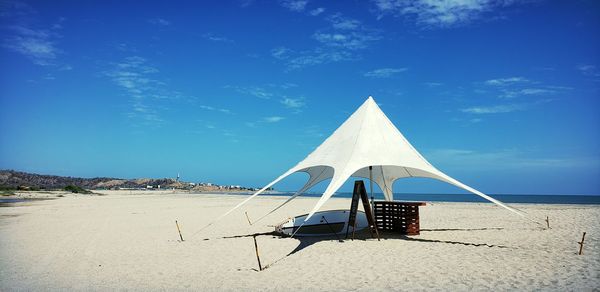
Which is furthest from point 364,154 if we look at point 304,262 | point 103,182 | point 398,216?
point 103,182

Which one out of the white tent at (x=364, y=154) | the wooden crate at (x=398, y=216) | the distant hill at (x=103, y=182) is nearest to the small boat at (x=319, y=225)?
the wooden crate at (x=398, y=216)

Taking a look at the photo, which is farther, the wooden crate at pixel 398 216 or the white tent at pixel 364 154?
the wooden crate at pixel 398 216

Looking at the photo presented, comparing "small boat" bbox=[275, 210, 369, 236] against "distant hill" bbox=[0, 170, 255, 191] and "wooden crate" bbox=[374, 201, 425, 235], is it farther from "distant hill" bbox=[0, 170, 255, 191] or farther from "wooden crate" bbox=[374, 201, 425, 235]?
"distant hill" bbox=[0, 170, 255, 191]

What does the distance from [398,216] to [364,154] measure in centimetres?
258

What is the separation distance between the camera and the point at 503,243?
10.3m

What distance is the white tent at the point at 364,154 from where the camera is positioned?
10.3m

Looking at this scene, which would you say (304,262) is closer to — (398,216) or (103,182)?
(398,216)

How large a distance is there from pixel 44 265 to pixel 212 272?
13.5 ft

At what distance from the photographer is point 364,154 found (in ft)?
35.0

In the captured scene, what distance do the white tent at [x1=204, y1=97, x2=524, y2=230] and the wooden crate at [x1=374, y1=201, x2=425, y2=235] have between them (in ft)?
3.85

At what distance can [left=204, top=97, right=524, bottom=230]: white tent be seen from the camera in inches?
404

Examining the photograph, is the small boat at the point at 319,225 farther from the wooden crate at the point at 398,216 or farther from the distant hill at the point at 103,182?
the distant hill at the point at 103,182

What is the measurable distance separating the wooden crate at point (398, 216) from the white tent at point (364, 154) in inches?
46.3

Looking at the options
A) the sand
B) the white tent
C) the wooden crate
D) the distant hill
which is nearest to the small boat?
the sand
